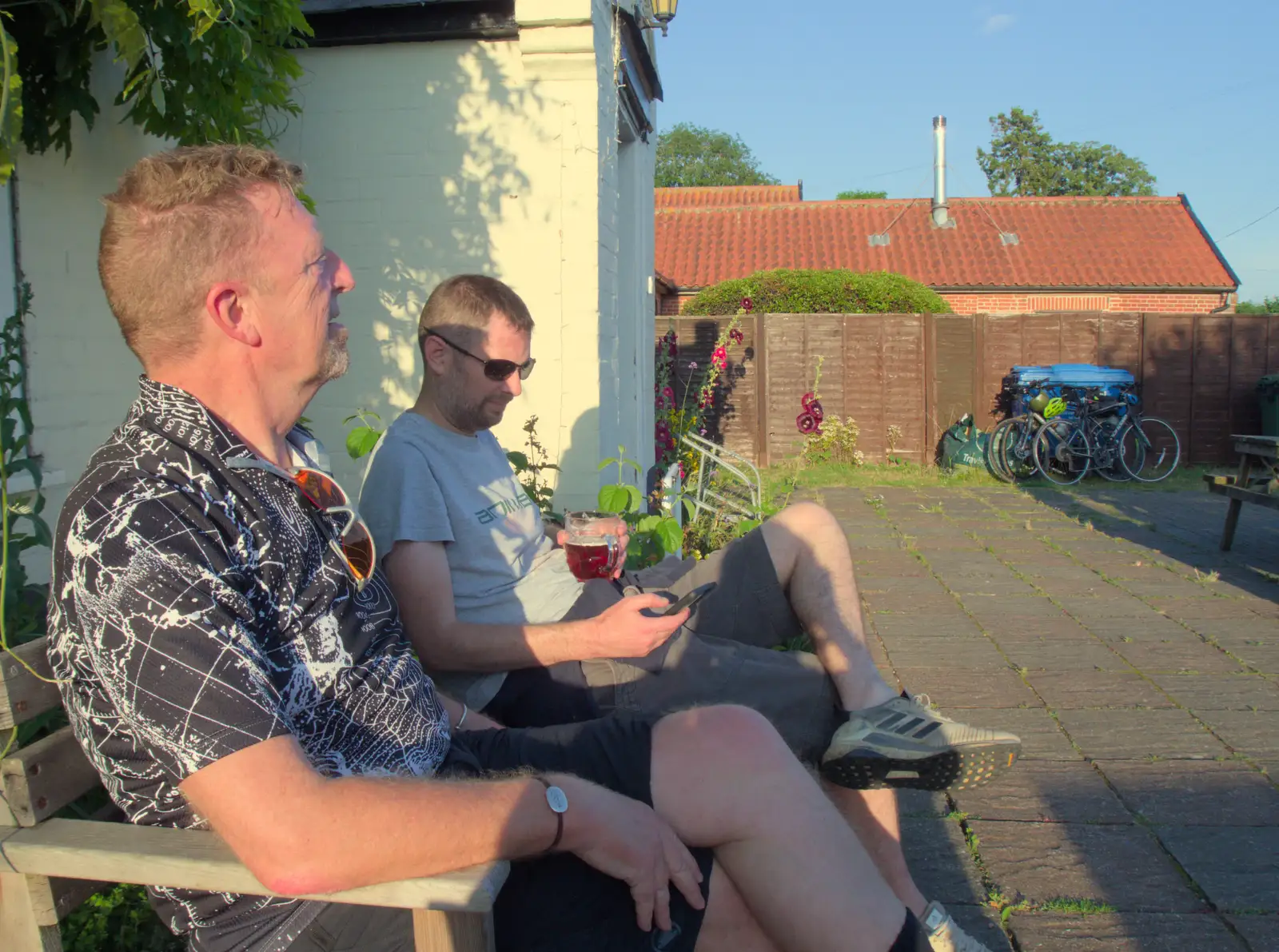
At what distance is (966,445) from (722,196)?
859 inches

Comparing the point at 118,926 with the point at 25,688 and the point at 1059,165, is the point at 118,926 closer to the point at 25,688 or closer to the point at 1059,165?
the point at 25,688

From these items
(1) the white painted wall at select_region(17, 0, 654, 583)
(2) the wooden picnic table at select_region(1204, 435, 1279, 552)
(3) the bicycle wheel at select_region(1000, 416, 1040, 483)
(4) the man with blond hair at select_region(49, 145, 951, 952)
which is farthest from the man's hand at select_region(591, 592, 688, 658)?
(3) the bicycle wheel at select_region(1000, 416, 1040, 483)

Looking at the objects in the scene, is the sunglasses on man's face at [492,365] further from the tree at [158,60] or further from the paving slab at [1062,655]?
the paving slab at [1062,655]

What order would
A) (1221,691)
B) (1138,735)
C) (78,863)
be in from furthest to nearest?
(1221,691), (1138,735), (78,863)

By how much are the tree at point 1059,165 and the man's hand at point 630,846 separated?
54.7 m

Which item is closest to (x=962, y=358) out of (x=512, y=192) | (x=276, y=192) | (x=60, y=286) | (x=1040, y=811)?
(x=512, y=192)

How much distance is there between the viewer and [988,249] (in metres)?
22.8

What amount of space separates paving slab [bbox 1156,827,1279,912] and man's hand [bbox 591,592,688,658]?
1.71 m

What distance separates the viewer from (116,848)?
4.41 feet

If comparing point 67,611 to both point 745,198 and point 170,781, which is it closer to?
point 170,781

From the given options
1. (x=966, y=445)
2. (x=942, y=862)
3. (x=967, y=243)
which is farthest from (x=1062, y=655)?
(x=967, y=243)

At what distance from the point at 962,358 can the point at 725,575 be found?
11058mm

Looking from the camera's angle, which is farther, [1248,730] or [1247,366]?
[1247,366]

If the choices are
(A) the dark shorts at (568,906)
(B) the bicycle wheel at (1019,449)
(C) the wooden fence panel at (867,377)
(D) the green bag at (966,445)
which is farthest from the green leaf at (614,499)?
(C) the wooden fence panel at (867,377)
